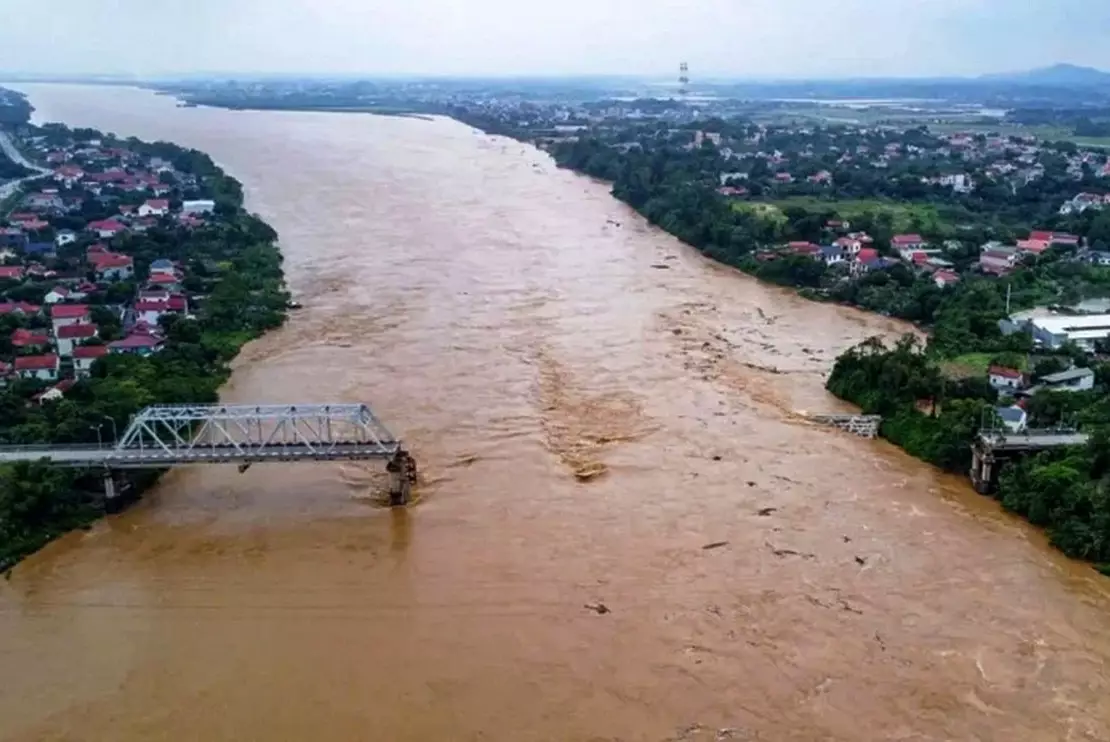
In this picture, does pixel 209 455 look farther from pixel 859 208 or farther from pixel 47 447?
pixel 859 208

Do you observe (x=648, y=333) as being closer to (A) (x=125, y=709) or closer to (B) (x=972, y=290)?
(B) (x=972, y=290)

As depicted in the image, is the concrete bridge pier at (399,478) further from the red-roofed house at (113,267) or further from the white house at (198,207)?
the white house at (198,207)

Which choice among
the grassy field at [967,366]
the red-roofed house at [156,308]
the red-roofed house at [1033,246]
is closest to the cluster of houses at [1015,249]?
the red-roofed house at [1033,246]

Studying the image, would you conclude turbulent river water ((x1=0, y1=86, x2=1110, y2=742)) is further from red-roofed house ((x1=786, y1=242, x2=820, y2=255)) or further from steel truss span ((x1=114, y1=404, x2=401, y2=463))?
red-roofed house ((x1=786, y1=242, x2=820, y2=255))

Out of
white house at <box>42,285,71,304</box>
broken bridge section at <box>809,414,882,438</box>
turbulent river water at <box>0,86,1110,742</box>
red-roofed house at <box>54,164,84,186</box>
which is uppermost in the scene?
red-roofed house at <box>54,164,84,186</box>

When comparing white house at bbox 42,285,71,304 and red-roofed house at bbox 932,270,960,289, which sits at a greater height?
white house at bbox 42,285,71,304

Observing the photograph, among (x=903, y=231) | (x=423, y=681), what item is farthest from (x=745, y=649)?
(x=903, y=231)

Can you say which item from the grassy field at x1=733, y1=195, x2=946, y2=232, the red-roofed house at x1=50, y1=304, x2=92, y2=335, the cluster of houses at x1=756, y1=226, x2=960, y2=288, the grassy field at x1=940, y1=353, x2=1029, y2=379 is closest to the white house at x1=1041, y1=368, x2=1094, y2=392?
the grassy field at x1=940, y1=353, x2=1029, y2=379
